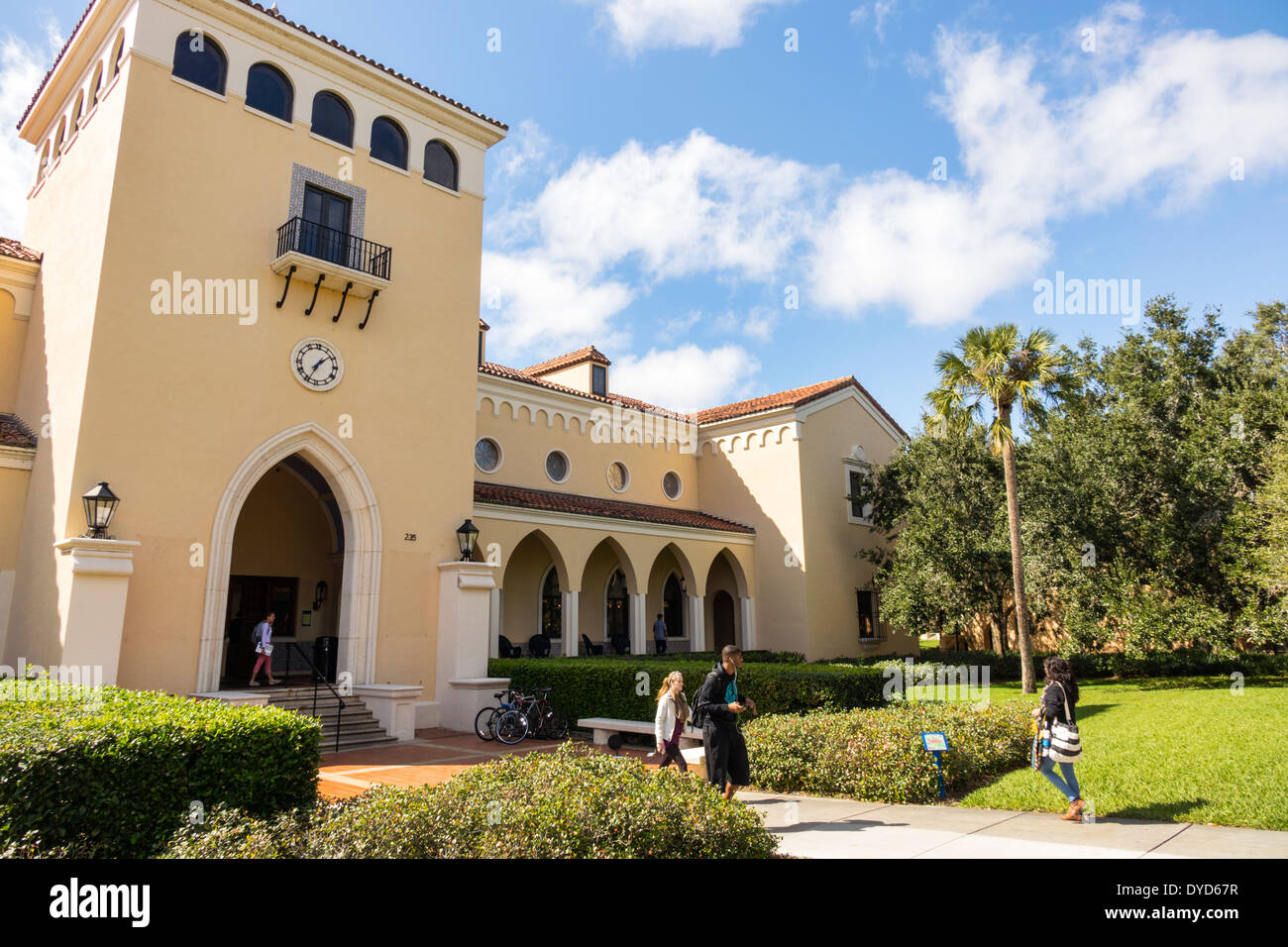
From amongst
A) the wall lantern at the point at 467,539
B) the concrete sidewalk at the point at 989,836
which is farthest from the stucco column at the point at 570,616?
the concrete sidewalk at the point at 989,836

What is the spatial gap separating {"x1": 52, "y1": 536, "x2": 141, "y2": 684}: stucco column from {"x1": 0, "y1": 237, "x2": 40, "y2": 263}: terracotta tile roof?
698cm

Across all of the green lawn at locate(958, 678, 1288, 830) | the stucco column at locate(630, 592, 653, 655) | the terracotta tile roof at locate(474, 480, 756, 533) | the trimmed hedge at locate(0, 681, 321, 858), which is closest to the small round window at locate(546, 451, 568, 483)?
the terracotta tile roof at locate(474, 480, 756, 533)

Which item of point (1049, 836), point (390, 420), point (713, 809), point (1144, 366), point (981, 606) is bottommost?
point (1049, 836)

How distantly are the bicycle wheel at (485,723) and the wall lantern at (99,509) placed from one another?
21.4ft

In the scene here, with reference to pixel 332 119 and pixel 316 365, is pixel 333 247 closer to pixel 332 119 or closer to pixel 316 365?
pixel 316 365

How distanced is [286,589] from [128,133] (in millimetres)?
9915

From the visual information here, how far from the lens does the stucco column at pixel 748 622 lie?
2510 centimetres

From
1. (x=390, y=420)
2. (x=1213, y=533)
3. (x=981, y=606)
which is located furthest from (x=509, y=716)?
(x=1213, y=533)

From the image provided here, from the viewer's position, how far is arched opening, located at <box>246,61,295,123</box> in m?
14.5

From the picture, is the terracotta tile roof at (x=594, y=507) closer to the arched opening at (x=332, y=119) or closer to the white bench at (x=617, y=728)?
the white bench at (x=617, y=728)

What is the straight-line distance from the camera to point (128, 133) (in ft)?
42.1

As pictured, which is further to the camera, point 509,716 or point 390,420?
point 390,420
